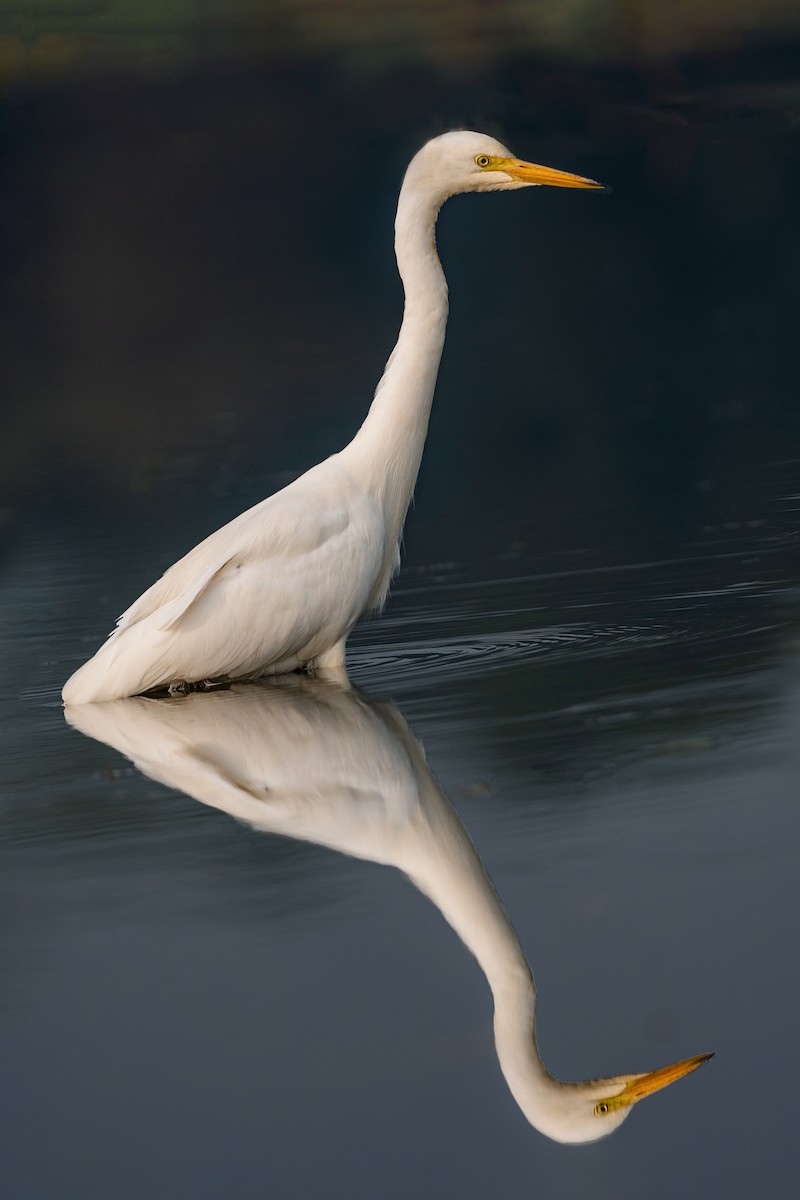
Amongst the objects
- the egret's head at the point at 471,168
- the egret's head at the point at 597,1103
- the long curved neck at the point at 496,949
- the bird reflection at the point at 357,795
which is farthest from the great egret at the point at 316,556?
the egret's head at the point at 597,1103

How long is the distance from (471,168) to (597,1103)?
12.8ft

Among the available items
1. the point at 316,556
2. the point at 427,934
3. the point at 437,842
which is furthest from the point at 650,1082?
the point at 316,556

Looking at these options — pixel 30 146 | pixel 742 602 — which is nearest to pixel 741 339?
pixel 742 602

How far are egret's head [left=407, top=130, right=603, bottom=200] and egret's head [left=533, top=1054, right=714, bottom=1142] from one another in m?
3.76

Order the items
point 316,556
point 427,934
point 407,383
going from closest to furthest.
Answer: point 427,934
point 316,556
point 407,383

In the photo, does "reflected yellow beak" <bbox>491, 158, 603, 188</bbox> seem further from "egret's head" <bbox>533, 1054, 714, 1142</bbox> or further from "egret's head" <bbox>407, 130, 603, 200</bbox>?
"egret's head" <bbox>533, 1054, 714, 1142</bbox>

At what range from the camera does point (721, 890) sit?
13.0ft

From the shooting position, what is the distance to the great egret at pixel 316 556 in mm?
6211

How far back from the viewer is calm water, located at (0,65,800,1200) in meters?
3.20

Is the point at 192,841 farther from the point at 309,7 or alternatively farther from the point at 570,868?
the point at 309,7

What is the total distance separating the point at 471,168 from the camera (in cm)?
636

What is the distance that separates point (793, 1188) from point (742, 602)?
3.82 meters

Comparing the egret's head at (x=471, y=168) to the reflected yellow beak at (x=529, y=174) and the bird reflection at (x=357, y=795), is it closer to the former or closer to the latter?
the reflected yellow beak at (x=529, y=174)

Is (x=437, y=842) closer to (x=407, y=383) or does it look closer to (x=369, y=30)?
(x=407, y=383)
